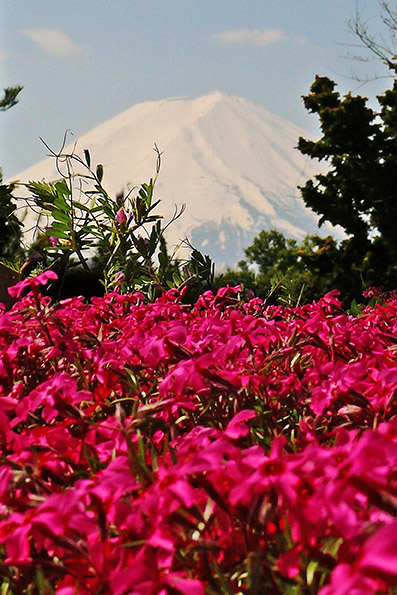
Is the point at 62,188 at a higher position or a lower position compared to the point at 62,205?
higher

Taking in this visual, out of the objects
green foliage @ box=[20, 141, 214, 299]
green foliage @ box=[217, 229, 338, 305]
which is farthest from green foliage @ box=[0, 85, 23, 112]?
green foliage @ box=[20, 141, 214, 299]

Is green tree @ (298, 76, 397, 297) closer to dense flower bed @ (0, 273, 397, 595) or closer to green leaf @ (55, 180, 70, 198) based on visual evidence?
green leaf @ (55, 180, 70, 198)

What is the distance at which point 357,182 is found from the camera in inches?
603

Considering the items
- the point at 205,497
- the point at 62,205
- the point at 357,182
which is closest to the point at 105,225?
the point at 62,205

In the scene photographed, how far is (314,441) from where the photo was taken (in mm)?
1454

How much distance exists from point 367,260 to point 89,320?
41.9 feet

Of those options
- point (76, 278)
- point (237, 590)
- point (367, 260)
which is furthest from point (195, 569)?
point (367, 260)

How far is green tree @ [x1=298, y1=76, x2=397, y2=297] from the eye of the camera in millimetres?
14742

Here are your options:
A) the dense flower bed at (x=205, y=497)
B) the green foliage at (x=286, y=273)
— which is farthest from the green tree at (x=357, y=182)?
the dense flower bed at (x=205, y=497)

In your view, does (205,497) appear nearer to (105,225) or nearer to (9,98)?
(105,225)

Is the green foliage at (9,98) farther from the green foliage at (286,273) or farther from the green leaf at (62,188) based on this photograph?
the green leaf at (62,188)

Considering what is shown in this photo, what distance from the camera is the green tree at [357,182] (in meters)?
14.7

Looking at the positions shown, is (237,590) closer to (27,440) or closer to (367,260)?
(27,440)

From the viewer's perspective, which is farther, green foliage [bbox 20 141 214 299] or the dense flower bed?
green foliage [bbox 20 141 214 299]
